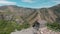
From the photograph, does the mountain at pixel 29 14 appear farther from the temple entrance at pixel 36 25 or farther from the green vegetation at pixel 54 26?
the green vegetation at pixel 54 26

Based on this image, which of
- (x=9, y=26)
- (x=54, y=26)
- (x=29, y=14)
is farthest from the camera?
(x=9, y=26)

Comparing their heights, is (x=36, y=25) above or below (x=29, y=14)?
below

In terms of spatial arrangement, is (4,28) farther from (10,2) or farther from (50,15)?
(50,15)

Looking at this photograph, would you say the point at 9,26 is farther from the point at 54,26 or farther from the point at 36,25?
the point at 54,26

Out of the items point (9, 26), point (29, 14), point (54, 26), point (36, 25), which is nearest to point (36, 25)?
point (36, 25)

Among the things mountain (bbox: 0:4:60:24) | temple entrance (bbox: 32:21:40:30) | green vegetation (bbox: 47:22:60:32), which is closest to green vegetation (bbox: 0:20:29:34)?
mountain (bbox: 0:4:60:24)

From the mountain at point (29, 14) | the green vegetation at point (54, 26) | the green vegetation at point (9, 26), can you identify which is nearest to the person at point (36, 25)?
the mountain at point (29, 14)
